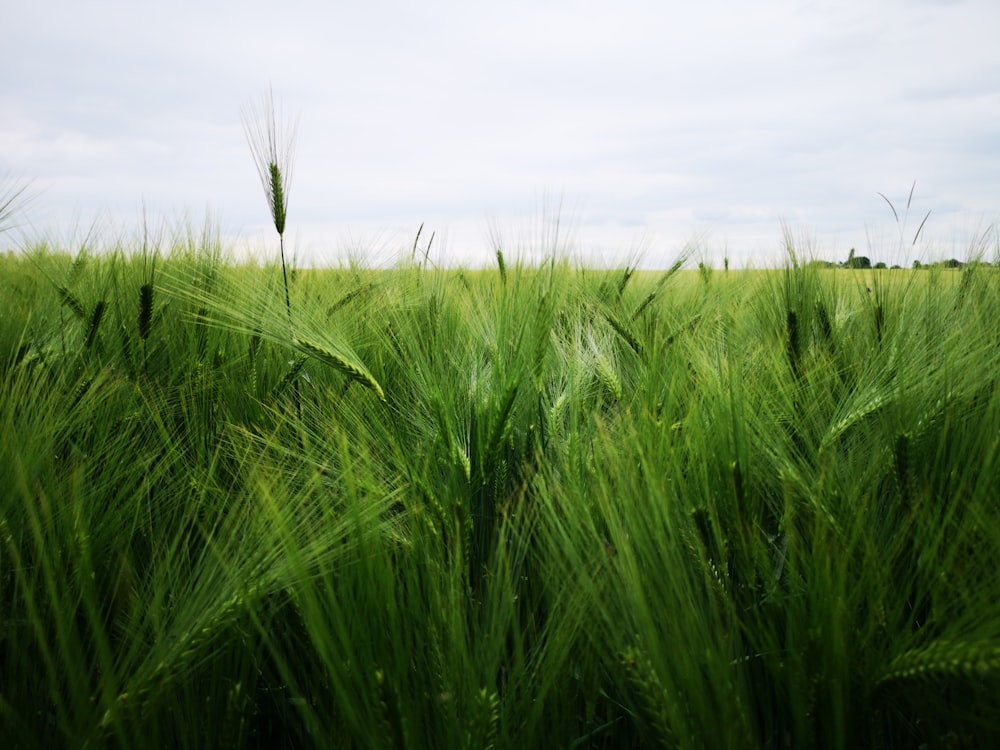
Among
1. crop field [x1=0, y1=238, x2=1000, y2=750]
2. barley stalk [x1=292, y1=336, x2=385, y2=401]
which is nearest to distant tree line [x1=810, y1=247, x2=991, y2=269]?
crop field [x1=0, y1=238, x2=1000, y2=750]

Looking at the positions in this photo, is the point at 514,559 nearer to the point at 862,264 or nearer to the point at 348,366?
the point at 348,366

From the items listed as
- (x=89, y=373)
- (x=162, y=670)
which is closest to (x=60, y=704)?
(x=162, y=670)

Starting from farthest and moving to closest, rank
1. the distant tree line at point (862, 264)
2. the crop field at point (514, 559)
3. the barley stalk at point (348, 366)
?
the distant tree line at point (862, 264)
the barley stalk at point (348, 366)
the crop field at point (514, 559)

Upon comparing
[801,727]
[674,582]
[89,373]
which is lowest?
[801,727]

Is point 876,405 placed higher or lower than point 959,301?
lower

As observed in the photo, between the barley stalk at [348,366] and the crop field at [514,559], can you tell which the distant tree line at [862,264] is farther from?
the barley stalk at [348,366]

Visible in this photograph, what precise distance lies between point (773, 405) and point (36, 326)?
1.65 meters

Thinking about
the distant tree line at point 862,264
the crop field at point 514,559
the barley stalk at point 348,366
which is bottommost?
the crop field at point 514,559

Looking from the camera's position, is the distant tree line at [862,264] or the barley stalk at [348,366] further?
the distant tree line at [862,264]

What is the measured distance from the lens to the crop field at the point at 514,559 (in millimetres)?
544

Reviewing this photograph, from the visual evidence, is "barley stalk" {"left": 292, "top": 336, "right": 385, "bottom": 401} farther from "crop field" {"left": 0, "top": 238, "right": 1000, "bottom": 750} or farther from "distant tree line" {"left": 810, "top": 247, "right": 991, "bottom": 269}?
"distant tree line" {"left": 810, "top": 247, "right": 991, "bottom": 269}

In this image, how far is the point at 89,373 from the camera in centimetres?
120

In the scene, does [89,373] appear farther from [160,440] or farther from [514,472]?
[514,472]

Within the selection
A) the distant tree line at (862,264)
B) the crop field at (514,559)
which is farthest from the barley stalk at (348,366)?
the distant tree line at (862,264)
